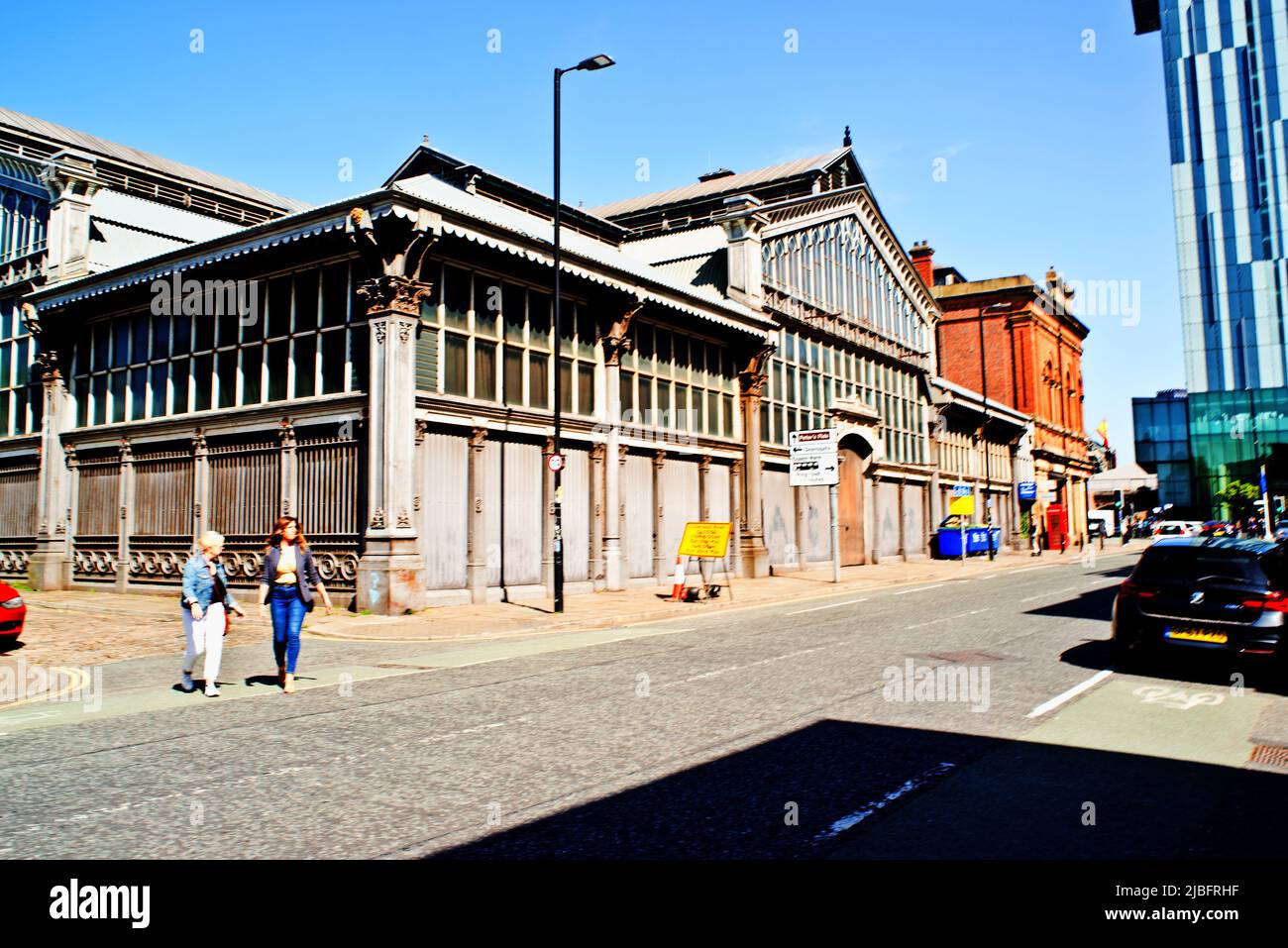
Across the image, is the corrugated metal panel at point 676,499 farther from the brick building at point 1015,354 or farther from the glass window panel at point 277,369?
the brick building at point 1015,354

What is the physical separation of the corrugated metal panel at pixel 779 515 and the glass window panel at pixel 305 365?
16.2 m

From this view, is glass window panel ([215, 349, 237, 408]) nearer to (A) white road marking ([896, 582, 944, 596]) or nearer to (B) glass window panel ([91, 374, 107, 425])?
(B) glass window panel ([91, 374, 107, 425])

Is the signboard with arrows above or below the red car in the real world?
above

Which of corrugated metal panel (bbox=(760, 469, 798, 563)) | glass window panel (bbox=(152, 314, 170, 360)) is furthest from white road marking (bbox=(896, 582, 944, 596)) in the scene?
glass window panel (bbox=(152, 314, 170, 360))

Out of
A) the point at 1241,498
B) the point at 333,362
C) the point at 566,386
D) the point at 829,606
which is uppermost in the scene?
the point at 333,362

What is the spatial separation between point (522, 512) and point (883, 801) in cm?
1771

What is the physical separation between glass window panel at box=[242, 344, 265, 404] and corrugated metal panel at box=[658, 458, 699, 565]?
37.3 feet

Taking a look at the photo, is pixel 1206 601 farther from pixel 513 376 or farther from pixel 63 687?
pixel 513 376

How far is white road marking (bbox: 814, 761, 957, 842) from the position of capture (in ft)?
17.7

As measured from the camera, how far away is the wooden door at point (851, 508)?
38.6 metres

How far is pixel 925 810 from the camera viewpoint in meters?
5.78

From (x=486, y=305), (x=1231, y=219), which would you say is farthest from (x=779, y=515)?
(x=1231, y=219)
